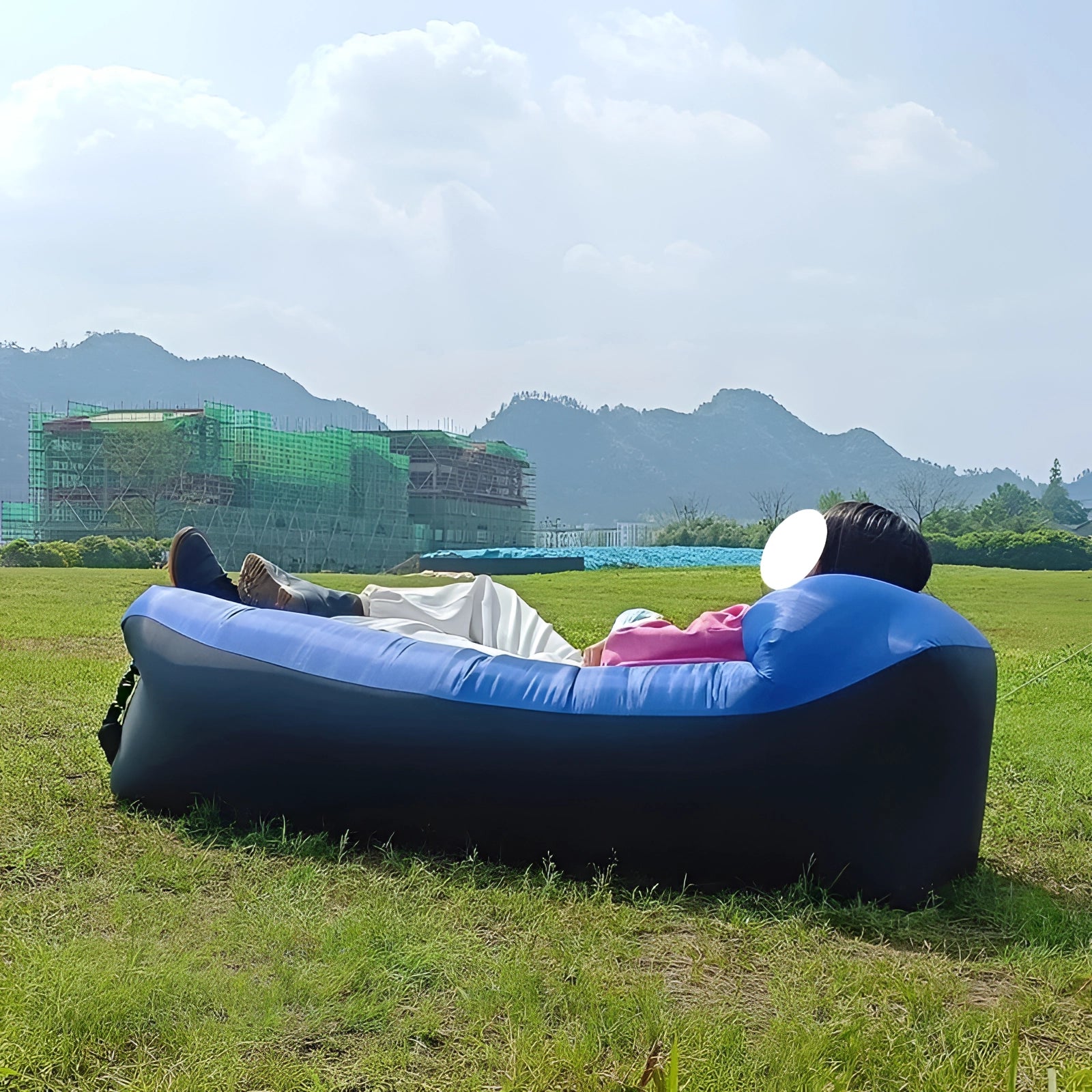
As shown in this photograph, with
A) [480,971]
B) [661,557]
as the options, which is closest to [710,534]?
[661,557]

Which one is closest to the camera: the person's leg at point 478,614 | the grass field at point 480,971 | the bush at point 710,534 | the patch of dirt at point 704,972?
the grass field at point 480,971

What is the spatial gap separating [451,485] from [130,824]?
47837mm

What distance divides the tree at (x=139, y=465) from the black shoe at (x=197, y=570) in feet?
126

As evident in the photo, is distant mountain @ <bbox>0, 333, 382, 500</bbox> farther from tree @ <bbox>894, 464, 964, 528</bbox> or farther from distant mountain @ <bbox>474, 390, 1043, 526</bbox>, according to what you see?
tree @ <bbox>894, 464, 964, 528</bbox>

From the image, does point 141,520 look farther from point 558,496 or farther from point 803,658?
point 558,496

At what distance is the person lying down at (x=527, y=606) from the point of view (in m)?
2.56

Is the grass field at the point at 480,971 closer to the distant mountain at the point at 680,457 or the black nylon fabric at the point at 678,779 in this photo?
the black nylon fabric at the point at 678,779

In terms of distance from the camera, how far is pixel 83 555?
74.0 ft

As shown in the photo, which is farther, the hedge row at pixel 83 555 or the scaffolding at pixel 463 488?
the scaffolding at pixel 463 488

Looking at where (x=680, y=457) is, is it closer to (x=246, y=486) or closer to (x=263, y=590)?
(x=246, y=486)

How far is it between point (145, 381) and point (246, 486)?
146309 mm

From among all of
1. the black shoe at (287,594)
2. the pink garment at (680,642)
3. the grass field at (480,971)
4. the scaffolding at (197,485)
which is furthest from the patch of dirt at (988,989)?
the scaffolding at (197,485)

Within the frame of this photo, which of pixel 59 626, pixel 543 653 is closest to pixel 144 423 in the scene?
pixel 59 626

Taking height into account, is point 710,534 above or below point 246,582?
below
